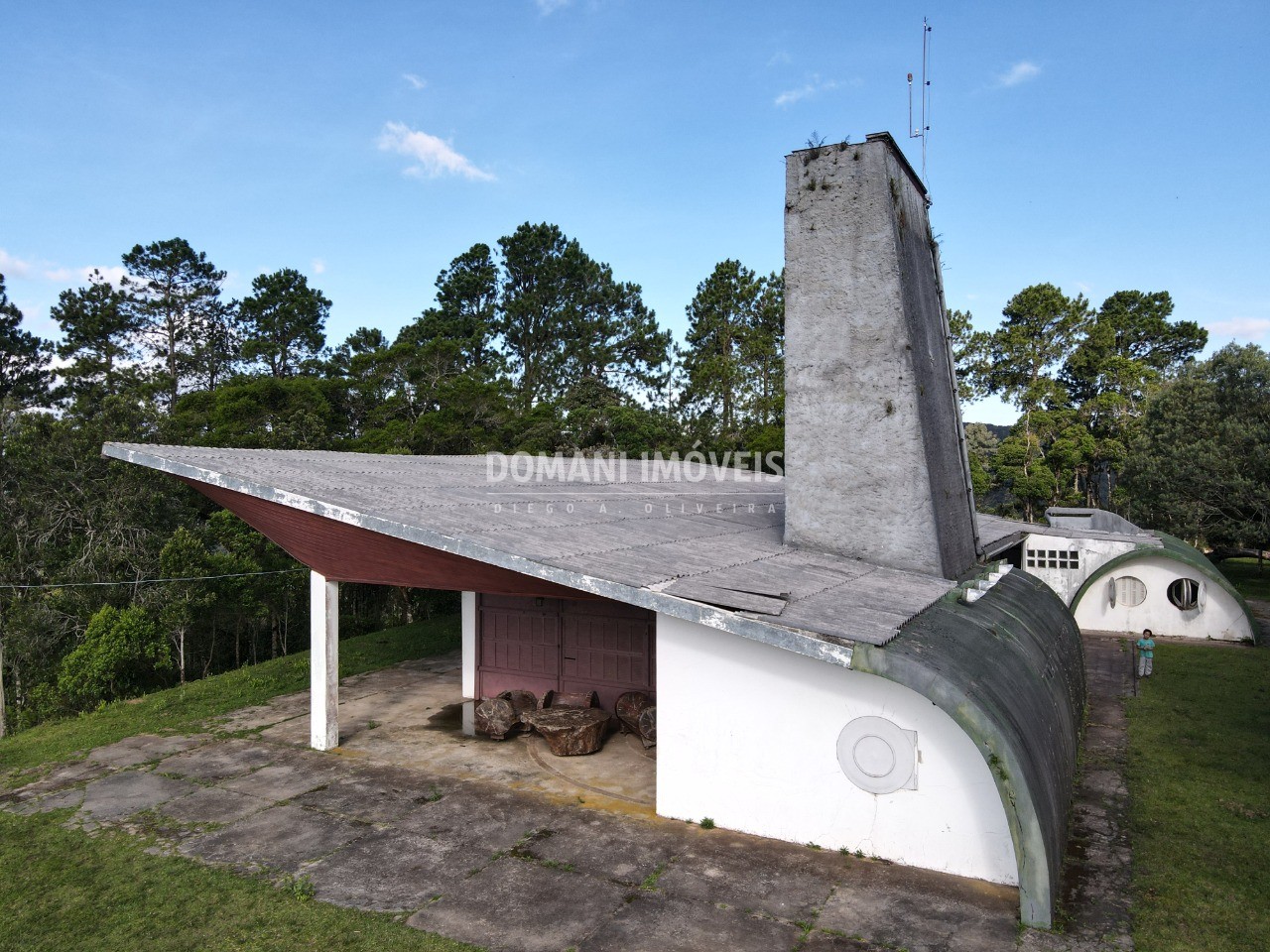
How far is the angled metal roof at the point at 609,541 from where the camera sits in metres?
7.46

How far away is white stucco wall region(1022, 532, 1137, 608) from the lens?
63.4ft

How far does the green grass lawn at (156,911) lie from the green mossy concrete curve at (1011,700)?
4.41m

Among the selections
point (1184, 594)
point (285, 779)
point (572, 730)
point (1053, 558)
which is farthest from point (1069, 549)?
point (285, 779)

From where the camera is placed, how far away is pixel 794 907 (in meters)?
6.72

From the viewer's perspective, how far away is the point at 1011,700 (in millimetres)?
7516

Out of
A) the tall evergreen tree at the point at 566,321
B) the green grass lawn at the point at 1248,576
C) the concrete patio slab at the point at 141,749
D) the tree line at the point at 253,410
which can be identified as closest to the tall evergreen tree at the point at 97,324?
the tree line at the point at 253,410

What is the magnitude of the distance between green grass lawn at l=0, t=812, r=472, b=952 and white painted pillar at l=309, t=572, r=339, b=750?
3.10 meters

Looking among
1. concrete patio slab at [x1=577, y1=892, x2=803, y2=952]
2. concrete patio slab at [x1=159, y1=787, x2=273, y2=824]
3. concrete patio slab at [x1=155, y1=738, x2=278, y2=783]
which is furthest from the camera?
concrete patio slab at [x1=155, y1=738, x2=278, y2=783]

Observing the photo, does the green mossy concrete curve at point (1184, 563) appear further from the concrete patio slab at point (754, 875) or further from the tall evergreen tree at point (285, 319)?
the tall evergreen tree at point (285, 319)

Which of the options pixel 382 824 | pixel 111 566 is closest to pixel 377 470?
pixel 382 824

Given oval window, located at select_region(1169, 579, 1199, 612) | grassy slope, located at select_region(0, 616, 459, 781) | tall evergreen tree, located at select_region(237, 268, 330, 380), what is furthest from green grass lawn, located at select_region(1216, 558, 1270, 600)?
tall evergreen tree, located at select_region(237, 268, 330, 380)

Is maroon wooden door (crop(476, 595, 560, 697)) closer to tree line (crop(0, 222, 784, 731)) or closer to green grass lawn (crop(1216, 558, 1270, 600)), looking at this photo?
tree line (crop(0, 222, 784, 731))

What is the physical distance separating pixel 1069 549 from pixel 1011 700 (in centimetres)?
1399

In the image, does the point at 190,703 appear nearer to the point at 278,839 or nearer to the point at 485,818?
the point at 278,839
